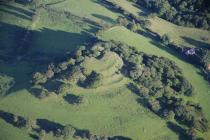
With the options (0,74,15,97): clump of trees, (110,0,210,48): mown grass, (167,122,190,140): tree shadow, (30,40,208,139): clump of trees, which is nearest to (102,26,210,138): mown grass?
(30,40,208,139): clump of trees

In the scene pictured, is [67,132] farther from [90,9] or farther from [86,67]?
[90,9]

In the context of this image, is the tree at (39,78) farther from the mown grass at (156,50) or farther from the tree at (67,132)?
the mown grass at (156,50)

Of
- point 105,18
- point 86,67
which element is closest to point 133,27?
point 105,18

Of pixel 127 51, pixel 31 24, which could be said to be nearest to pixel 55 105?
pixel 127 51

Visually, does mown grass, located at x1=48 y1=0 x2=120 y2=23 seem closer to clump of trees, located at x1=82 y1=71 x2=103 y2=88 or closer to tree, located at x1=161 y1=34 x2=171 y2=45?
tree, located at x1=161 y1=34 x2=171 y2=45

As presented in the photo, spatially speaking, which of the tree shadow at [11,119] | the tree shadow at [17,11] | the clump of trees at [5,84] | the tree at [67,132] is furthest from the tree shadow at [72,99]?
the tree shadow at [17,11]
